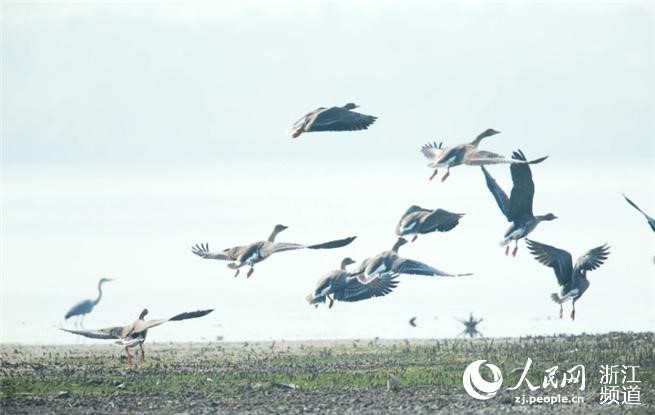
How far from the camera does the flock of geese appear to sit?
40.2 m

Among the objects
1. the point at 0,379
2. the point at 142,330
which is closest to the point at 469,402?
the point at 142,330

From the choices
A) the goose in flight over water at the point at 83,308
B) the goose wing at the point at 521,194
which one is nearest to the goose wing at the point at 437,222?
the goose wing at the point at 521,194

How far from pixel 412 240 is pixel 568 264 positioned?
3711 millimetres

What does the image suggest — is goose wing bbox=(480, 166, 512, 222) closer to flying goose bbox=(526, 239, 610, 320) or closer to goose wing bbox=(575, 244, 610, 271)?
flying goose bbox=(526, 239, 610, 320)

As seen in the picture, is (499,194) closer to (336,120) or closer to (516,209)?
(516,209)

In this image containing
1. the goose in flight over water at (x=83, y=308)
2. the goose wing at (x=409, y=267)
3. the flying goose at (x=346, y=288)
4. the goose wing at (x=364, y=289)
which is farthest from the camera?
the goose in flight over water at (x=83, y=308)

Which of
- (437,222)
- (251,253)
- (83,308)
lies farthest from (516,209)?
(83,308)

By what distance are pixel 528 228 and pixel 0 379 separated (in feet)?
36.0

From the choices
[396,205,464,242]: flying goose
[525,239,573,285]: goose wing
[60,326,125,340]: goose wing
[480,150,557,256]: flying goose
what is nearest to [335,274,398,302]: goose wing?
[396,205,464,242]: flying goose

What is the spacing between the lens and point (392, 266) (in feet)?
137

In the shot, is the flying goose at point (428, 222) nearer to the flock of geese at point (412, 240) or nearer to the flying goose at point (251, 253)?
the flock of geese at point (412, 240)

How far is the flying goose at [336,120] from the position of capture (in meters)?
40.2

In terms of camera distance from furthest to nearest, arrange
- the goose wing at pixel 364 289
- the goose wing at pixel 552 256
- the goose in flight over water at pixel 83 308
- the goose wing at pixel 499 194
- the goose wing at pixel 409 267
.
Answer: the goose in flight over water at pixel 83 308 → the goose wing at pixel 364 289 → the goose wing at pixel 552 256 → the goose wing at pixel 499 194 → the goose wing at pixel 409 267

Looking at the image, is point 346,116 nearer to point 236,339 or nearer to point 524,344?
point 524,344
